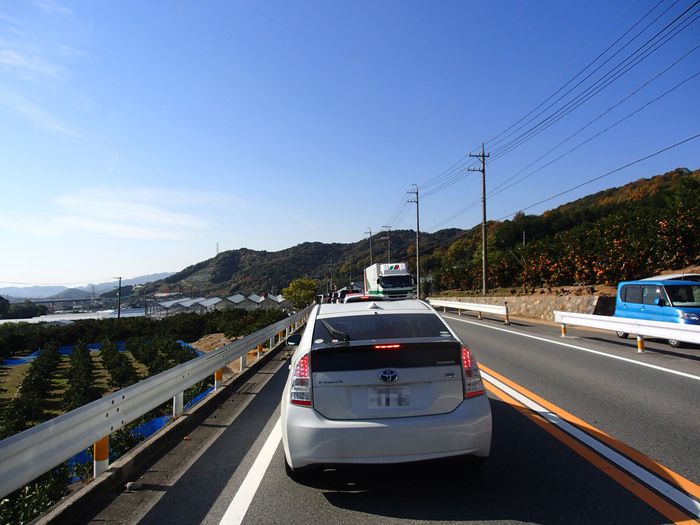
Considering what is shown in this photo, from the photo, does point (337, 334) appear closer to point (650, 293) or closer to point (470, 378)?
point (470, 378)

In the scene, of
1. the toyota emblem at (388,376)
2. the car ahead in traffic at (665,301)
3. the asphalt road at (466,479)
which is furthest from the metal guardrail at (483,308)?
the toyota emblem at (388,376)

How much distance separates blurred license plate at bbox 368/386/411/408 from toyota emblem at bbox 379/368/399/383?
65mm

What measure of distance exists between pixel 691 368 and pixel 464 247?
357 feet

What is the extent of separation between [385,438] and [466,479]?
1043 millimetres

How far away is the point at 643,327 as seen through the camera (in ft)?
42.9

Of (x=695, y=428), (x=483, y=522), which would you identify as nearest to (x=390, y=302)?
(x=483, y=522)

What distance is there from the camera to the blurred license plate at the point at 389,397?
163 inches

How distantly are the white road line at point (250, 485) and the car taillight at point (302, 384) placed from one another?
0.86 meters

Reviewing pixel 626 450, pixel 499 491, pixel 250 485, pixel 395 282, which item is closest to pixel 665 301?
pixel 626 450

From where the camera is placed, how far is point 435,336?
4641 mm

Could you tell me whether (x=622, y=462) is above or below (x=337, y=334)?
below

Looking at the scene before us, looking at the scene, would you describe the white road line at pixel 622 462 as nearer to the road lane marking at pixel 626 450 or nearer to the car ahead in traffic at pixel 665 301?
the road lane marking at pixel 626 450

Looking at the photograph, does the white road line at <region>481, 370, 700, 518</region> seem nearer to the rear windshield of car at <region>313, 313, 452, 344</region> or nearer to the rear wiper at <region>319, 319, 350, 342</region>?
the rear windshield of car at <region>313, 313, 452, 344</region>

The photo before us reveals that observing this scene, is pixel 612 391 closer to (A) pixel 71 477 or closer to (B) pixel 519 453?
(B) pixel 519 453
